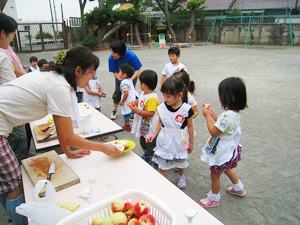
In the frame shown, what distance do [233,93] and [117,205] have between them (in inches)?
52.1

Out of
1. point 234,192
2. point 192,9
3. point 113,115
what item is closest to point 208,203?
point 234,192

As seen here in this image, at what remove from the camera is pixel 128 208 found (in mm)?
1093

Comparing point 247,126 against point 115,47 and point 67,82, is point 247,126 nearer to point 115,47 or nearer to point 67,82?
point 115,47

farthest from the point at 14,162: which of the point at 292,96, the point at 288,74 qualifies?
the point at 288,74

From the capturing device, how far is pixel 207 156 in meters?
2.14

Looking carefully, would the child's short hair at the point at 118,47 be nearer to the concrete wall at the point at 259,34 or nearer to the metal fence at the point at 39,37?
the metal fence at the point at 39,37

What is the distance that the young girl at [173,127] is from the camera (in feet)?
7.08

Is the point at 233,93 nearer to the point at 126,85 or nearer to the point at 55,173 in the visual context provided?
the point at 55,173

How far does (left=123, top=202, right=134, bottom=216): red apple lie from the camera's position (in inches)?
42.4

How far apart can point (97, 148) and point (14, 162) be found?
53 centimetres

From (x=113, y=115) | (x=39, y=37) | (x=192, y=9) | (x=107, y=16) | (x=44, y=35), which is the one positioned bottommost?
(x=113, y=115)

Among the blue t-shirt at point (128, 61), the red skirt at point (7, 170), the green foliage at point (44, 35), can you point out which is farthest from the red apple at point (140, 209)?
the green foliage at point (44, 35)

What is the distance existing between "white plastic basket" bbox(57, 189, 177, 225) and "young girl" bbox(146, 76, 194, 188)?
1.12 metres

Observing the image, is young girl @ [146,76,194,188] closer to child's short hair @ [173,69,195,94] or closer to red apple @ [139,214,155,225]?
child's short hair @ [173,69,195,94]
